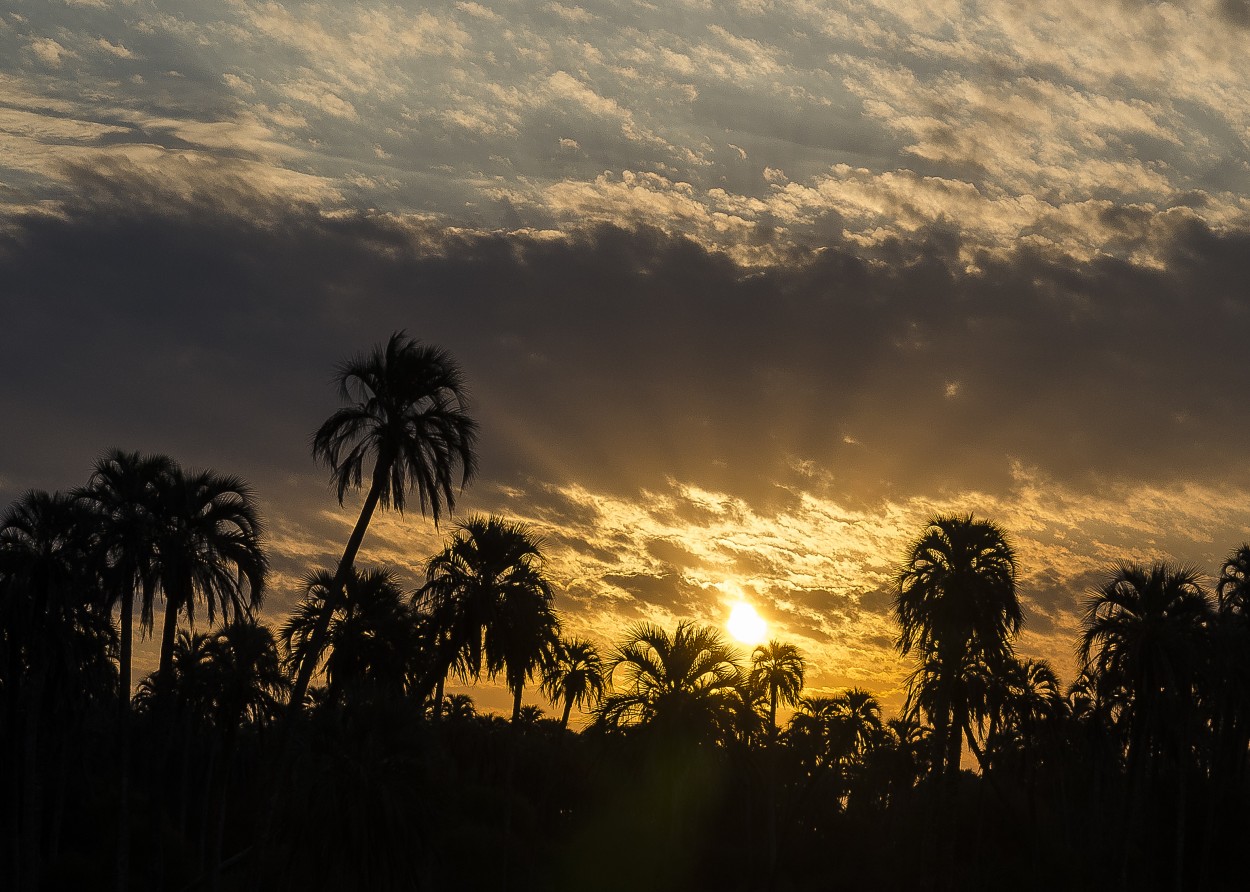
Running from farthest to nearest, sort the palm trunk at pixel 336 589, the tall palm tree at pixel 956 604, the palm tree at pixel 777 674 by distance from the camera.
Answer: the palm tree at pixel 777 674, the tall palm tree at pixel 956 604, the palm trunk at pixel 336 589

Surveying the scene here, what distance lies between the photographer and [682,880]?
71.8 meters

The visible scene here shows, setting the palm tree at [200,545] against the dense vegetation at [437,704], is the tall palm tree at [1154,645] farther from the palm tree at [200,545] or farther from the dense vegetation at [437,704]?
the palm tree at [200,545]

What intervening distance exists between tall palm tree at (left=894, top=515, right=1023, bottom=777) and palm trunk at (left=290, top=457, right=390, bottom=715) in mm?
24840

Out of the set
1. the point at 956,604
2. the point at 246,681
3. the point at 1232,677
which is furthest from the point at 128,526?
the point at 1232,677

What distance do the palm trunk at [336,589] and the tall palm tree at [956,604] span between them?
24840 mm

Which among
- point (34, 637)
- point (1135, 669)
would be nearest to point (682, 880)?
point (1135, 669)

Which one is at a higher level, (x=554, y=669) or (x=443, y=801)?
(x=554, y=669)

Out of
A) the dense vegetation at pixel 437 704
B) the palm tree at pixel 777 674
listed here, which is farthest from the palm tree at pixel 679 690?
the palm tree at pixel 777 674

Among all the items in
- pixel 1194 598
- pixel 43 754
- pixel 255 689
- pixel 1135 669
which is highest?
pixel 1194 598

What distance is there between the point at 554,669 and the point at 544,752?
3611 cm

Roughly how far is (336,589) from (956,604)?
86.5 ft

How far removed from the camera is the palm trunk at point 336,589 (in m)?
35.5

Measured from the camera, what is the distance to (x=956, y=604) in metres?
50.6

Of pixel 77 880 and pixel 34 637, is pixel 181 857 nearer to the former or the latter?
pixel 77 880
